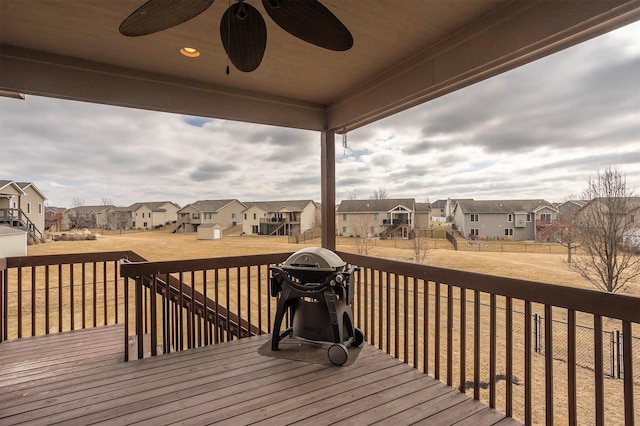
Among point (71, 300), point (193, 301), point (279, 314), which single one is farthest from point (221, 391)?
point (71, 300)

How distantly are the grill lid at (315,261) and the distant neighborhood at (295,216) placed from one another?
95 centimetres

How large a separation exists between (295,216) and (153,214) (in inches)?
67.9

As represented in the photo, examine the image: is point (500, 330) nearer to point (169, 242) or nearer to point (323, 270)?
point (323, 270)

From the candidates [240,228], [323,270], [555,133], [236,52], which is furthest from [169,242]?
[555,133]

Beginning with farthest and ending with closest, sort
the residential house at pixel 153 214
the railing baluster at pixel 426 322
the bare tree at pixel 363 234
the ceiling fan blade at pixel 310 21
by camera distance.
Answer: the bare tree at pixel 363 234 < the residential house at pixel 153 214 < the railing baluster at pixel 426 322 < the ceiling fan blade at pixel 310 21

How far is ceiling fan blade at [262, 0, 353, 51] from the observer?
1514mm

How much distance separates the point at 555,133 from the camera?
223 cm

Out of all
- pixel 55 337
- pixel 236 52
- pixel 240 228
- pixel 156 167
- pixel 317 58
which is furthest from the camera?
pixel 240 228

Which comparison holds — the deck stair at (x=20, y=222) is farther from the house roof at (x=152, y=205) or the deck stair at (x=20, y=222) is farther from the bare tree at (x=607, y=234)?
the bare tree at (x=607, y=234)

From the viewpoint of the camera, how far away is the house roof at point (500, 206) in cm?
240

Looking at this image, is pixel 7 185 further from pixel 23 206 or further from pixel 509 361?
pixel 509 361

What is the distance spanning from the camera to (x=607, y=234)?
2.00 metres

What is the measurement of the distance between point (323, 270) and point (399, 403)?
1.13 m

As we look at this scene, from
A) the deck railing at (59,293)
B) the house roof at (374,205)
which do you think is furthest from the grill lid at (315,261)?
the deck railing at (59,293)
